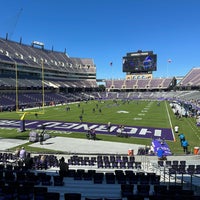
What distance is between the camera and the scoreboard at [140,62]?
12394 cm

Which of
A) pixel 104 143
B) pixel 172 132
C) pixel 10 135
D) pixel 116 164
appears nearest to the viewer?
pixel 116 164

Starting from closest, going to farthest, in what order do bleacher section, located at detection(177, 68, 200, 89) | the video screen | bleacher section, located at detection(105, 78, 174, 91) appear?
bleacher section, located at detection(177, 68, 200, 89) < the video screen < bleacher section, located at detection(105, 78, 174, 91)

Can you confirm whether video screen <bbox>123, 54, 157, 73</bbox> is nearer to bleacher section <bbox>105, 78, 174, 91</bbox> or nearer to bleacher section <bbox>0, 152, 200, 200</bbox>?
bleacher section <bbox>105, 78, 174, 91</bbox>

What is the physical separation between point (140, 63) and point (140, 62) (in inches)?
20.5

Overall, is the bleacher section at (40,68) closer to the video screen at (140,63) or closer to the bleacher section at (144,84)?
the bleacher section at (144,84)

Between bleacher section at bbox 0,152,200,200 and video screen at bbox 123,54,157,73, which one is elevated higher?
video screen at bbox 123,54,157,73

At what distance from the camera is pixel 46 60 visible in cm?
10100

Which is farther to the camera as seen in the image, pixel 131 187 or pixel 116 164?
pixel 116 164

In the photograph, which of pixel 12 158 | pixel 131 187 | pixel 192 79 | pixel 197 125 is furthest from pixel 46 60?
pixel 131 187

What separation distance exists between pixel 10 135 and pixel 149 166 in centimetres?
1754

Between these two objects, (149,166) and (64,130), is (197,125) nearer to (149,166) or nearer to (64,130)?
(64,130)

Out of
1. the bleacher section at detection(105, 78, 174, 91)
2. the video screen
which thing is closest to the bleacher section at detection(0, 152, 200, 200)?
the video screen

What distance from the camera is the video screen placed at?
124 metres

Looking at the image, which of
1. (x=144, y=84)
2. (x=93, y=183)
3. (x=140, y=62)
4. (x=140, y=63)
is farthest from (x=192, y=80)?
(x=93, y=183)
